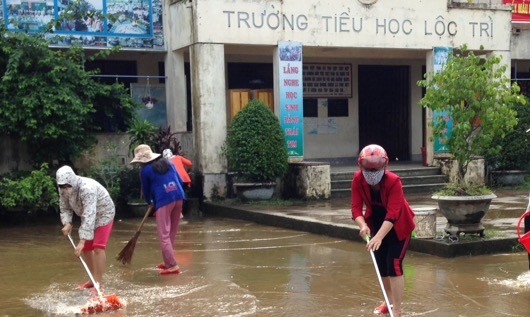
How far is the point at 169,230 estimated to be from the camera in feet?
27.4

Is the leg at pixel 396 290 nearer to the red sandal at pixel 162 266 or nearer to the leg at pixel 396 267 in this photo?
the leg at pixel 396 267

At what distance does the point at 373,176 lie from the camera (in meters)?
A: 5.49

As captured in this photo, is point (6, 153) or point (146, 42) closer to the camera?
point (6, 153)

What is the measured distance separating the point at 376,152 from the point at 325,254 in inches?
164

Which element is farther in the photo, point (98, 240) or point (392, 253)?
point (98, 240)

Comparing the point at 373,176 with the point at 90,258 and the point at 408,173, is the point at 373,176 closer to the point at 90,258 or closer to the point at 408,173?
the point at 90,258

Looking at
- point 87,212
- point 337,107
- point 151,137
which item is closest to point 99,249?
point 87,212

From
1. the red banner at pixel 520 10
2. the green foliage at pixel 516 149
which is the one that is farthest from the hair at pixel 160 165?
the red banner at pixel 520 10

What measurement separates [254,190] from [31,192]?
4432 mm

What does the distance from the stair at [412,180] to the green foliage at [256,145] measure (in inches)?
67.5

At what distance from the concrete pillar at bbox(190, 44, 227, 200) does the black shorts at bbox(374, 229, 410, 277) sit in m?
9.05

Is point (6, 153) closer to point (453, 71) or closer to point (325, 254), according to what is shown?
point (325, 254)

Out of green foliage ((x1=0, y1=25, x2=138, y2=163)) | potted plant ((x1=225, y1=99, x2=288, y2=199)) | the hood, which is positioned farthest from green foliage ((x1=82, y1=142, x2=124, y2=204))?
the hood

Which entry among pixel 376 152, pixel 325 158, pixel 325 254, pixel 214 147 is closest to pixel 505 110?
pixel 325 254
